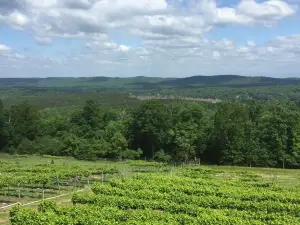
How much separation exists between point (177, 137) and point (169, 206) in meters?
44.8

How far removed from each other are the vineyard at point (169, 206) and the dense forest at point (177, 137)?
108ft

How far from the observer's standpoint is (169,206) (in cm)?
2769

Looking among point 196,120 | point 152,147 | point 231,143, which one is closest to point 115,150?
point 152,147

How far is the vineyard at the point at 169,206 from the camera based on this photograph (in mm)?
23375

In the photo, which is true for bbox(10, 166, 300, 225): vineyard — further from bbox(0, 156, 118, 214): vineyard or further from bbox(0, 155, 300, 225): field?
bbox(0, 156, 118, 214): vineyard

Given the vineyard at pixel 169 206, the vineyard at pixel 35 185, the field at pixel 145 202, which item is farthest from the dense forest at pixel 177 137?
the vineyard at pixel 169 206

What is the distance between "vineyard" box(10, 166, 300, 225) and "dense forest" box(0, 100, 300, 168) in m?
32.8

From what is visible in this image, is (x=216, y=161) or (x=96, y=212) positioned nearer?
(x=96, y=212)

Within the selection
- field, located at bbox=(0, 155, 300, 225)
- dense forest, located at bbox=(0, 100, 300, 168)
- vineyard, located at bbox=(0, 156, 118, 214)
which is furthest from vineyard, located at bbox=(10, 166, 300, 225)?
dense forest, located at bbox=(0, 100, 300, 168)

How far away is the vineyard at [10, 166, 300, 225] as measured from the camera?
23.4 meters

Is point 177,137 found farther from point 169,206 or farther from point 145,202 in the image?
point 169,206

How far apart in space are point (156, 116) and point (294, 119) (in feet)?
87.6

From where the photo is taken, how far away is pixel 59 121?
91.6 meters

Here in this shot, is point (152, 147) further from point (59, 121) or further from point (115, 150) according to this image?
point (59, 121)
